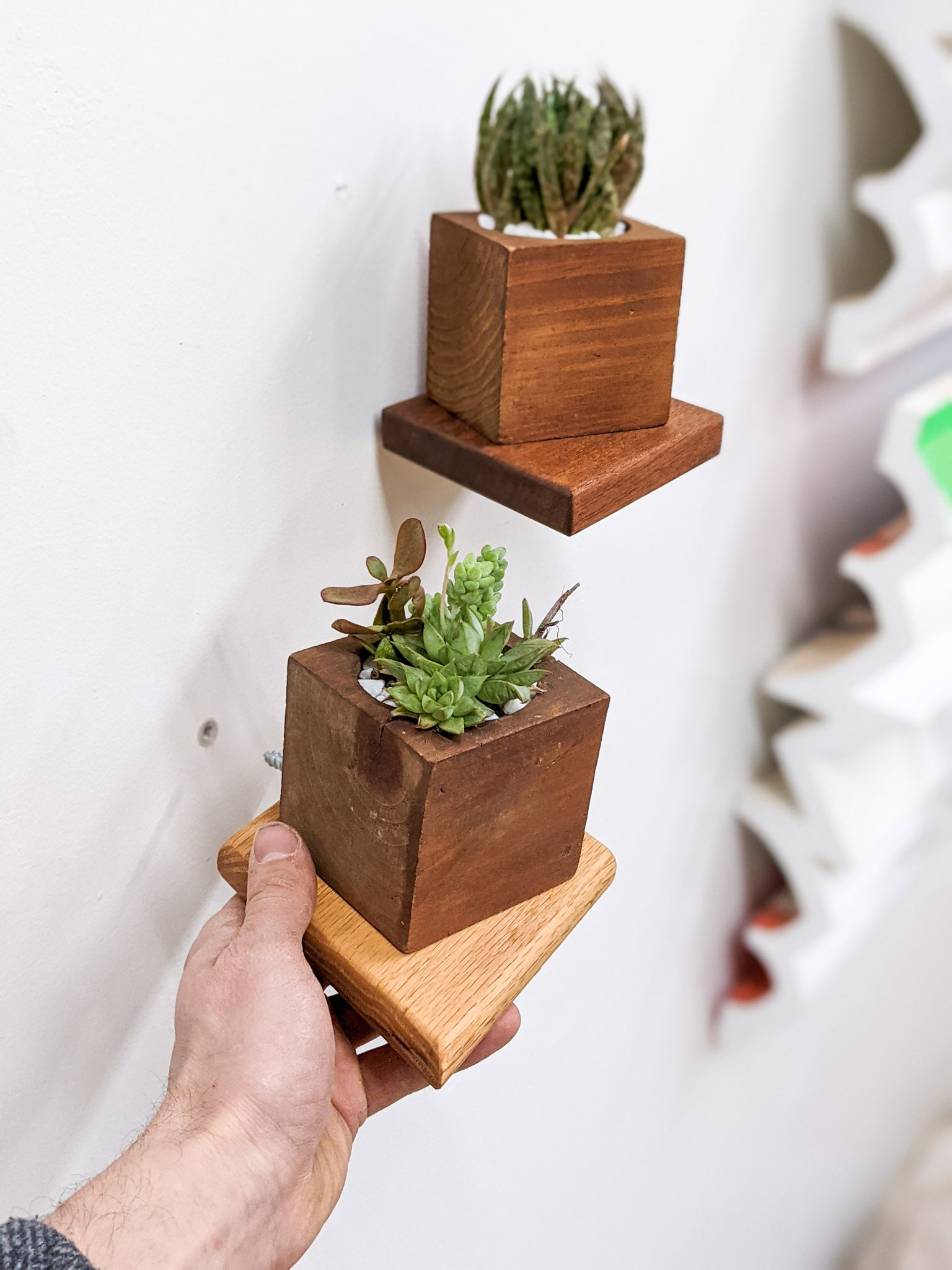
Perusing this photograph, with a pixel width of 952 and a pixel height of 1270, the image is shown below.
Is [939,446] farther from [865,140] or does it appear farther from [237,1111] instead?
[237,1111]

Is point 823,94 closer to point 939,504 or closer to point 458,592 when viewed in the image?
point 939,504

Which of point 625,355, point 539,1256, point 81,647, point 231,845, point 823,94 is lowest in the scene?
point 539,1256

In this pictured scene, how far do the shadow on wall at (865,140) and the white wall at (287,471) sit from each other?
0.02 m

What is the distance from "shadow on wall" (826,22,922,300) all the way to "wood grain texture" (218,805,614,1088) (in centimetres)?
67

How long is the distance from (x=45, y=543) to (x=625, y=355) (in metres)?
0.29

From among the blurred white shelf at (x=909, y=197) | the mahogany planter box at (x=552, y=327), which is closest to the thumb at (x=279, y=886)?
the mahogany planter box at (x=552, y=327)

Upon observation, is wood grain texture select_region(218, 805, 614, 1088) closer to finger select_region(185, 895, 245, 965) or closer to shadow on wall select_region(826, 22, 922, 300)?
finger select_region(185, 895, 245, 965)

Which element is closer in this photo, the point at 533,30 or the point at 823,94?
the point at 533,30

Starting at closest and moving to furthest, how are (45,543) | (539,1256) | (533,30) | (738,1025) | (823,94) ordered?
(45,543) → (533,30) → (823,94) → (539,1256) → (738,1025)

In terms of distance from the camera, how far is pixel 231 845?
0.56 metres

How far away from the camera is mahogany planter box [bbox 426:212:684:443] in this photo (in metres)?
0.51

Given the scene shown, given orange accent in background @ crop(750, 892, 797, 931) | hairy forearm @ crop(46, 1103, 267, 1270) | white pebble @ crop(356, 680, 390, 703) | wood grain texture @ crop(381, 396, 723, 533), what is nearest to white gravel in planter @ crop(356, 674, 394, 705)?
white pebble @ crop(356, 680, 390, 703)

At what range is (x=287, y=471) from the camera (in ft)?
1.83

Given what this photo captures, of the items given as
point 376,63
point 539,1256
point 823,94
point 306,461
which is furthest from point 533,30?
point 539,1256
